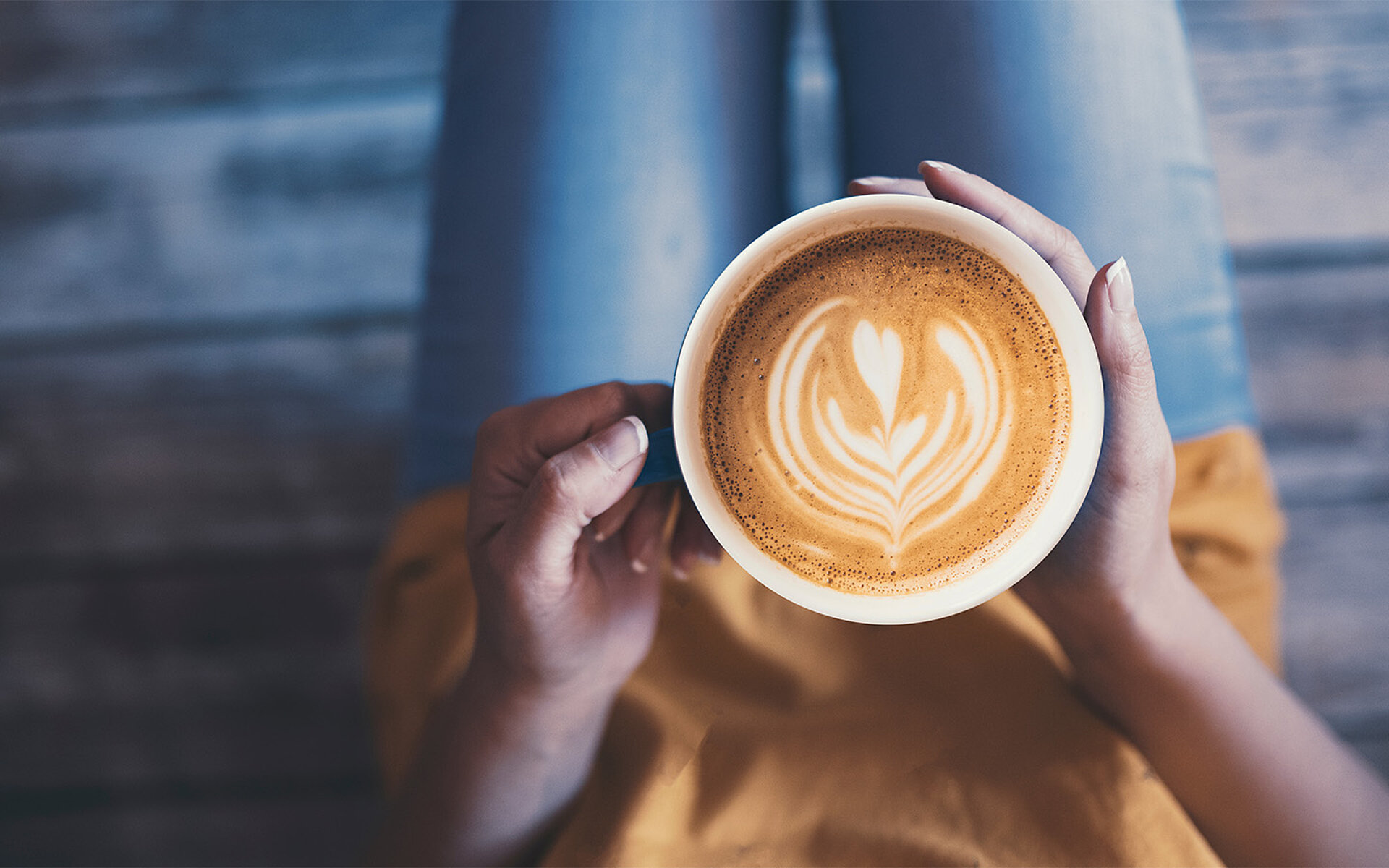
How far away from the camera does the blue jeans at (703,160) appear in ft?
2.66

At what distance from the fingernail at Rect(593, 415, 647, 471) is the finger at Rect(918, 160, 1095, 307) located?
31 centimetres

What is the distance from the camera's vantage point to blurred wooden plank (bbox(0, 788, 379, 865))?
4.26ft

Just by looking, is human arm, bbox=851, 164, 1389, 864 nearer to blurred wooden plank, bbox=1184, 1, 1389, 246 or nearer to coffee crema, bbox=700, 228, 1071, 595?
coffee crema, bbox=700, 228, 1071, 595

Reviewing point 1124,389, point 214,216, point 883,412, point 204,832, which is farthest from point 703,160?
point 204,832

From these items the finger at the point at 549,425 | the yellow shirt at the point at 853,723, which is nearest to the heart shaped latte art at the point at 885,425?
the finger at the point at 549,425

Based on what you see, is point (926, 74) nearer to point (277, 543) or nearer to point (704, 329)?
point (704, 329)

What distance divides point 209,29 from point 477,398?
37.5 inches

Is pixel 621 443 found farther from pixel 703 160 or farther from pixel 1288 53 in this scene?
pixel 1288 53

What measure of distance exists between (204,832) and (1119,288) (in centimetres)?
157

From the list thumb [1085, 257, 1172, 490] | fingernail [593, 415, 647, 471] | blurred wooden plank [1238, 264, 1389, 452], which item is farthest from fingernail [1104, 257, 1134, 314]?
blurred wooden plank [1238, 264, 1389, 452]

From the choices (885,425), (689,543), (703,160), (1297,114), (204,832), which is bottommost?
(204,832)

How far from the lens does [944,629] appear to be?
2.63ft

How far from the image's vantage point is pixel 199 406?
Answer: 1283mm

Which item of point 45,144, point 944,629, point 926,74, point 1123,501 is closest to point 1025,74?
point 926,74
